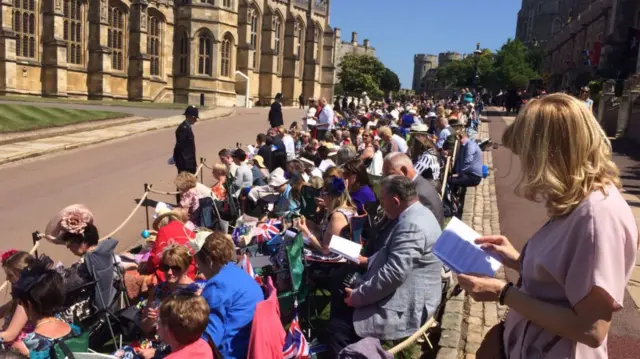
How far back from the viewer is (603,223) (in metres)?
1.99

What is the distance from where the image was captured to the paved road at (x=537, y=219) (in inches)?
201

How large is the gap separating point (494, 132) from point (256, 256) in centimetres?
2230

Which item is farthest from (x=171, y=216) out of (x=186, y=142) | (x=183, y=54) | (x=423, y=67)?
(x=423, y=67)

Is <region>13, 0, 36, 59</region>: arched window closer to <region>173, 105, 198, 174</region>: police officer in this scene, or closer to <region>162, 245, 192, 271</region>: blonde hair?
<region>173, 105, 198, 174</region>: police officer

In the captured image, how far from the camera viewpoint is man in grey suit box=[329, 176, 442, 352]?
4.17 metres

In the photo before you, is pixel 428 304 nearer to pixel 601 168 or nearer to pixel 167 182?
pixel 601 168

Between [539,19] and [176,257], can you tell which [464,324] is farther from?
[539,19]

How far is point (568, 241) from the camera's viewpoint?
6.72ft

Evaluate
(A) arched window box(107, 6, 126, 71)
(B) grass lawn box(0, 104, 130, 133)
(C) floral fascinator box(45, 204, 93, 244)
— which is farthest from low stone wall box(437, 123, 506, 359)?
(A) arched window box(107, 6, 126, 71)

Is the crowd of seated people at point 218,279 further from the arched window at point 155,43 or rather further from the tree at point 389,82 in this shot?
the tree at point 389,82

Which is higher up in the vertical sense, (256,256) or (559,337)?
(559,337)

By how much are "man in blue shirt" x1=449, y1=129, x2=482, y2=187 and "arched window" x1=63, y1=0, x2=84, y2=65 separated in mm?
30818

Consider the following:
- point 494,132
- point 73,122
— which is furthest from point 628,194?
point 73,122

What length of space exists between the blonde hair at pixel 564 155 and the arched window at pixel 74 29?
3638cm
